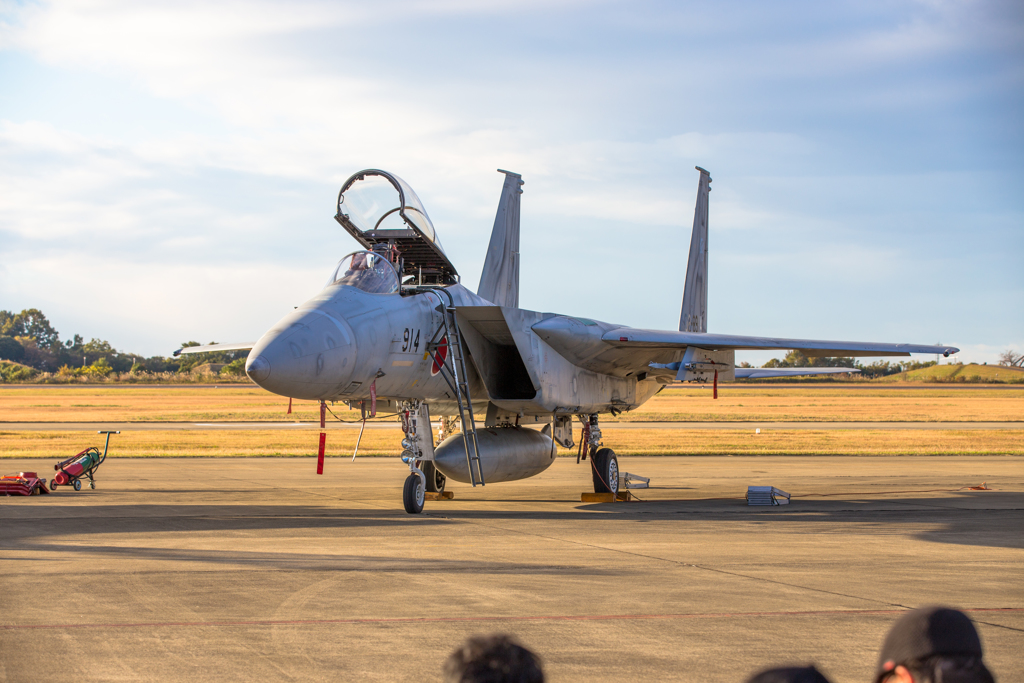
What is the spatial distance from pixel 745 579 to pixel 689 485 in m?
9.30

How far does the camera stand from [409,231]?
1315 centimetres

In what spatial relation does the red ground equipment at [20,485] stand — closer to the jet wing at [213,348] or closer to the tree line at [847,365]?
the jet wing at [213,348]

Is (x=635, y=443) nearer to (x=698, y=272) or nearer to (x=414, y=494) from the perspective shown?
(x=698, y=272)

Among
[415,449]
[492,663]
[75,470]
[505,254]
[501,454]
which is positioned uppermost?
[505,254]

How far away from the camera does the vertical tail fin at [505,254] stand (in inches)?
682

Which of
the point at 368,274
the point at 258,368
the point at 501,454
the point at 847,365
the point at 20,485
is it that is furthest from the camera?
the point at 847,365

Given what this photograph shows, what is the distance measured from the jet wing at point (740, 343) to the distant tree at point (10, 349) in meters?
134

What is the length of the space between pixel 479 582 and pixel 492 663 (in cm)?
584

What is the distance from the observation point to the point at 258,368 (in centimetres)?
920

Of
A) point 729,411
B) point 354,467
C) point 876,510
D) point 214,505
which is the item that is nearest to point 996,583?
point 876,510

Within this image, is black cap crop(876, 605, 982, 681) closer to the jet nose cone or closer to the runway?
the jet nose cone

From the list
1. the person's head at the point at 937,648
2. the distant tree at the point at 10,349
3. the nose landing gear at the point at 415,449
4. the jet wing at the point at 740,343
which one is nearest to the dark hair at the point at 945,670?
the person's head at the point at 937,648

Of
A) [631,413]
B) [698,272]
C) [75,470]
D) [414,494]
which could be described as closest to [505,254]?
[698,272]

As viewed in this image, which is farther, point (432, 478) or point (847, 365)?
point (847, 365)
